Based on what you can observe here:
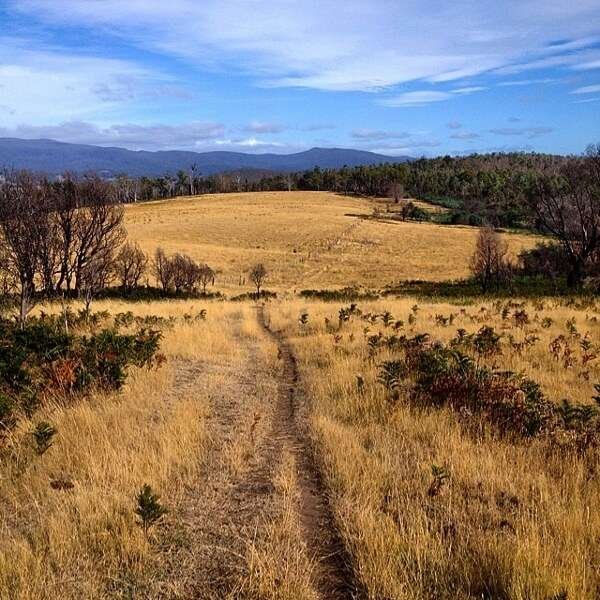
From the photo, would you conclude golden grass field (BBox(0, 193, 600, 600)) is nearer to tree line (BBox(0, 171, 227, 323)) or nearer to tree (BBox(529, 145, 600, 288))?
tree line (BBox(0, 171, 227, 323))

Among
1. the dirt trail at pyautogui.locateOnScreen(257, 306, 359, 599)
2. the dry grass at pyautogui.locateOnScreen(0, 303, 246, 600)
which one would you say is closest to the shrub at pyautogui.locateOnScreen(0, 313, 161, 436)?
the dry grass at pyautogui.locateOnScreen(0, 303, 246, 600)

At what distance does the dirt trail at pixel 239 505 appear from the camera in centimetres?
375

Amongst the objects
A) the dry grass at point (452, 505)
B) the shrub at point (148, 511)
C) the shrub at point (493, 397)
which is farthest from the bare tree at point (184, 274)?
the shrub at point (148, 511)

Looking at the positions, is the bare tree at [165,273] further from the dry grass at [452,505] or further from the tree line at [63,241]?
the dry grass at [452,505]

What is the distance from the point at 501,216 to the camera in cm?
9906

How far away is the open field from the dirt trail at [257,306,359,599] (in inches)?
1562

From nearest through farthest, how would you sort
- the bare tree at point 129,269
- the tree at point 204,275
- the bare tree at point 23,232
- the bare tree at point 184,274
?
the bare tree at point 23,232 → the bare tree at point 129,269 → the bare tree at point 184,274 → the tree at point 204,275

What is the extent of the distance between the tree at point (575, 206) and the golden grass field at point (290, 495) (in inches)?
933

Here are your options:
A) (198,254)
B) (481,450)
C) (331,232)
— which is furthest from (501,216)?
(481,450)

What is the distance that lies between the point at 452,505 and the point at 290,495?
4.57ft

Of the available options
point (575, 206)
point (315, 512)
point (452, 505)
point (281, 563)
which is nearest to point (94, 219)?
point (315, 512)

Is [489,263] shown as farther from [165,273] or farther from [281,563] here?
[281,563]

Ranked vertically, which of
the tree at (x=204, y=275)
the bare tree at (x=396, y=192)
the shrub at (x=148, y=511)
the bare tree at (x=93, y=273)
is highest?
the bare tree at (x=396, y=192)

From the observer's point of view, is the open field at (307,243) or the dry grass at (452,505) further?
the open field at (307,243)
